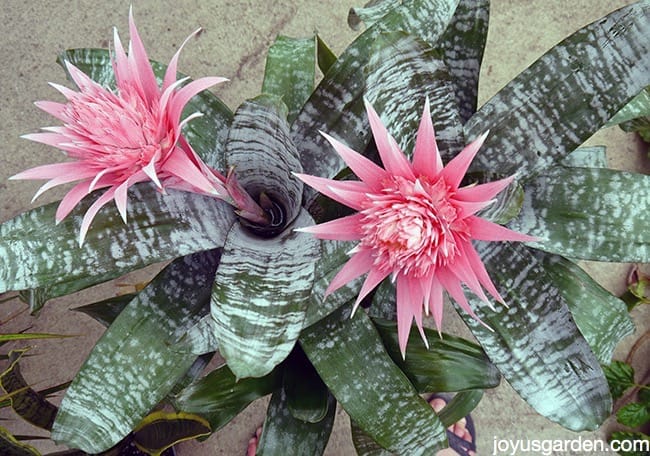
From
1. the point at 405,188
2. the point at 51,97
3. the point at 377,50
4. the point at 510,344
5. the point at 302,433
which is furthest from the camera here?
the point at 51,97

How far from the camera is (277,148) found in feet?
2.89

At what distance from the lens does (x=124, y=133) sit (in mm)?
596

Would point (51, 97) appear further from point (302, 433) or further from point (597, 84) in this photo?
point (597, 84)

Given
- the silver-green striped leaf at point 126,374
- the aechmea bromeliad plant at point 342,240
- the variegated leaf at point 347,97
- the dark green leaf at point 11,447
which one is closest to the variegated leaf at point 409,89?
the aechmea bromeliad plant at point 342,240

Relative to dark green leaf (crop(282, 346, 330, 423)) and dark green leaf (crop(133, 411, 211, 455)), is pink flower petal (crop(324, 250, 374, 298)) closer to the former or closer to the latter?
dark green leaf (crop(282, 346, 330, 423))

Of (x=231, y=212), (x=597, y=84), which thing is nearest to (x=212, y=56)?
(x=231, y=212)

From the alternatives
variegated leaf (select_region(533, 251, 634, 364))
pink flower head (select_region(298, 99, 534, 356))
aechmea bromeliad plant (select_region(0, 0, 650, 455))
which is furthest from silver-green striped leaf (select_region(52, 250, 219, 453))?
variegated leaf (select_region(533, 251, 634, 364))

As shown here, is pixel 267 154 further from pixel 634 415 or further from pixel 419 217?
pixel 634 415

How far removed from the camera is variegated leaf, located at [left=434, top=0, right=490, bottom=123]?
100 centimetres

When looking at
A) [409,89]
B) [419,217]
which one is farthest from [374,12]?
[419,217]

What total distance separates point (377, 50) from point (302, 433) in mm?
710

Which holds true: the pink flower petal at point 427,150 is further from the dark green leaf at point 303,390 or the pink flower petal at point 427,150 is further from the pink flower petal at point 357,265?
the dark green leaf at point 303,390

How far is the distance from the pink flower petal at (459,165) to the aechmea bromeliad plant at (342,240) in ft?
0.30

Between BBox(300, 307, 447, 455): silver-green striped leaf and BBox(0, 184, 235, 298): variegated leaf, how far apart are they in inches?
10.6
